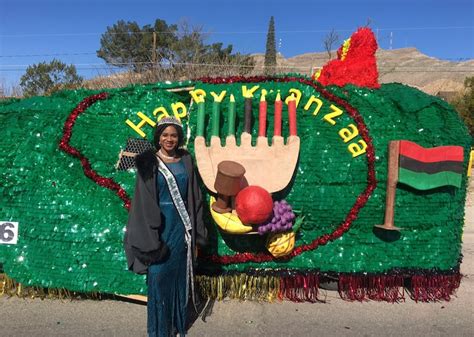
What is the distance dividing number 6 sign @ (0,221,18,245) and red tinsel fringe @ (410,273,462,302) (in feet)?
11.9

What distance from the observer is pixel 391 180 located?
3293 mm

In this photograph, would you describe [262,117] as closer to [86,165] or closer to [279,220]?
[279,220]

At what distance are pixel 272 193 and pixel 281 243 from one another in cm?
43

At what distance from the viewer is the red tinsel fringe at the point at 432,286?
11.6ft

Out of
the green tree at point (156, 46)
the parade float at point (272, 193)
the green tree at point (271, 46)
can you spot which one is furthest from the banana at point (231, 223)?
the green tree at point (271, 46)

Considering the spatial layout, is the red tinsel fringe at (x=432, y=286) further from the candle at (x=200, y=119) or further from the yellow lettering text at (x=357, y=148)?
the candle at (x=200, y=119)

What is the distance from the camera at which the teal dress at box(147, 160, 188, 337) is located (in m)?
2.60

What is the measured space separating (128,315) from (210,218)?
1061 mm

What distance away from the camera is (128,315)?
3.26 metres

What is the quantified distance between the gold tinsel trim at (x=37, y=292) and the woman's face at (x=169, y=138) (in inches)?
68.8

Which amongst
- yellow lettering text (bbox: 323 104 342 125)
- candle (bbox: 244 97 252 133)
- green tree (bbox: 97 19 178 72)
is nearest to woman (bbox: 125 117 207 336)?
candle (bbox: 244 97 252 133)

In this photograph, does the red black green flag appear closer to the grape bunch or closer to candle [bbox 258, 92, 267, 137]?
the grape bunch

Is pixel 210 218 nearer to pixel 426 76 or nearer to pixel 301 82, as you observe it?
pixel 301 82

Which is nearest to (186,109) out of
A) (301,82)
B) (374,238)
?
(301,82)
